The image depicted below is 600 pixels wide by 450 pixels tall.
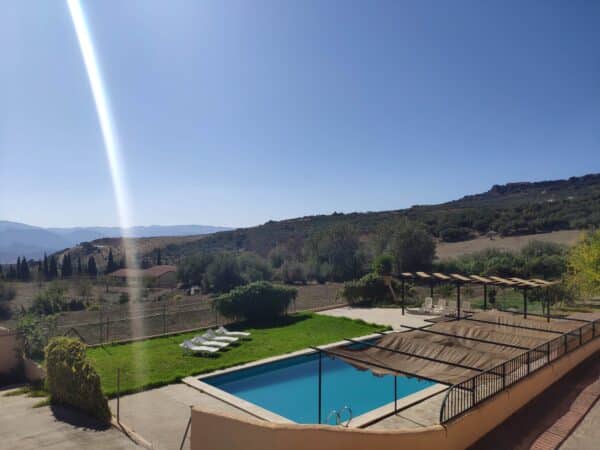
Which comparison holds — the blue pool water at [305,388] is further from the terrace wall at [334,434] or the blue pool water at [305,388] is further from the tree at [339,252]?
the tree at [339,252]

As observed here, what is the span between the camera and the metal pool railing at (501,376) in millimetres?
6652

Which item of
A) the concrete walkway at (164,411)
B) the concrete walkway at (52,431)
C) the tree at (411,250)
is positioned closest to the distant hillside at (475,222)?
the tree at (411,250)

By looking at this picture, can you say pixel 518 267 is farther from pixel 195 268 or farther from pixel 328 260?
pixel 195 268

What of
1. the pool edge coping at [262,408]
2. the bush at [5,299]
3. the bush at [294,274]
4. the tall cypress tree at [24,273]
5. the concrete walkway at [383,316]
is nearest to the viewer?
the pool edge coping at [262,408]

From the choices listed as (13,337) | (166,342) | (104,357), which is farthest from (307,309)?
(13,337)

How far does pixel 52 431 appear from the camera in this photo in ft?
25.9

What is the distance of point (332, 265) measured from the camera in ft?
123

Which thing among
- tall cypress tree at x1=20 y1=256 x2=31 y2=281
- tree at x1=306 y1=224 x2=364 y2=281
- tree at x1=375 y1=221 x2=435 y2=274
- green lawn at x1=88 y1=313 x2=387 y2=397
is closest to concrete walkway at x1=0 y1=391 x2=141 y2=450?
green lawn at x1=88 y1=313 x2=387 y2=397

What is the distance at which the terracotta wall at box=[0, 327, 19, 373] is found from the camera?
12219 mm

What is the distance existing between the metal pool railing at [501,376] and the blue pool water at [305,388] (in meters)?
3.04

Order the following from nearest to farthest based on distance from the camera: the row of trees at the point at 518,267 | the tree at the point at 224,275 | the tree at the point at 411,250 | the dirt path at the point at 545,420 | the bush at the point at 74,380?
the dirt path at the point at 545,420, the bush at the point at 74,380, the row of trees at the point at 518,267, the tree at the point at 224,275, the tree at the point at 411,250

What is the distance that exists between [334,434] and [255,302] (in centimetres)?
1337

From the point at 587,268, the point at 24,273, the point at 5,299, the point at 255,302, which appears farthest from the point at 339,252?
the point at 24,273

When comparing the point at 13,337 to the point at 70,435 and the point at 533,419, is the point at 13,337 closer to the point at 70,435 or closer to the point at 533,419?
the point at 70,435
